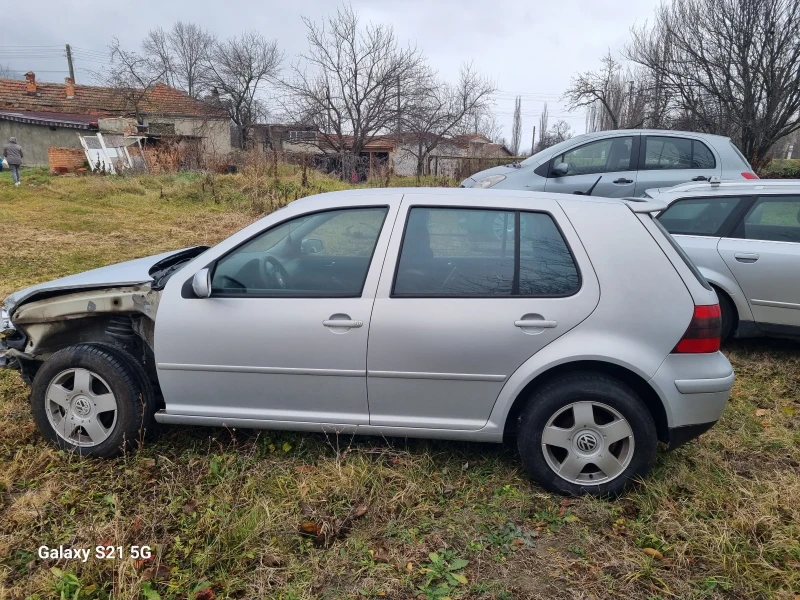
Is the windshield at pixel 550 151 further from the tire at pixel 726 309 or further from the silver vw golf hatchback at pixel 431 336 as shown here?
the silver vw golf hatchback at pixel 431 336

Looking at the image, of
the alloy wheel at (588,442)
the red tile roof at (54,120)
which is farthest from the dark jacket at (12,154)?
the alloy wheel at (588,442)

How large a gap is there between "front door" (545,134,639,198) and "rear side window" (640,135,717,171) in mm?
209

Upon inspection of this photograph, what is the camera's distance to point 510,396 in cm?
286

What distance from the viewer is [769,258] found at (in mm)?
4660

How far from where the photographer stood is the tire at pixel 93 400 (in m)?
3.14

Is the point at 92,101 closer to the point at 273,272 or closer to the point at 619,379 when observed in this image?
the point at 273,272

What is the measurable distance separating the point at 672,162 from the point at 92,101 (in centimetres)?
3591

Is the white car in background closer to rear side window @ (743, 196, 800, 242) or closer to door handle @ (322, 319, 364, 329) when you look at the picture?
rear side window @ (743, 196, 800, 242)

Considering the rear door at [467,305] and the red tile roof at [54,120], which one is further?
the red tile roof at [54,120]

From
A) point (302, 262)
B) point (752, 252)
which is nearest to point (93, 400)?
point (302, 262)

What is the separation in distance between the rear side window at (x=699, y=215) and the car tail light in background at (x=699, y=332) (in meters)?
2.68

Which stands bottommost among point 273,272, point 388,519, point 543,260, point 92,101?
point 388,519

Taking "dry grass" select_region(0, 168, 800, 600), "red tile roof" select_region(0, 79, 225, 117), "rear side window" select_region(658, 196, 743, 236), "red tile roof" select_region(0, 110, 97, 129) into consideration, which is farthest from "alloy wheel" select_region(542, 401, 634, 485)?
"red tile roof" select_region(0, 79, 225, 117)

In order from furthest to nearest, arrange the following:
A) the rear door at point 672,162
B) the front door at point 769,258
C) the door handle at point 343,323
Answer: the rear door at point 672,162
the front door at point 769,258
the door handle at point 343,323
